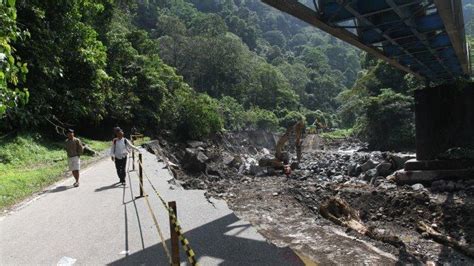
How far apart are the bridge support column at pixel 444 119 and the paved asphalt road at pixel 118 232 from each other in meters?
15.0

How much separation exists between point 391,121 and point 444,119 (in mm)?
19144

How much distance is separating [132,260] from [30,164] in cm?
1407

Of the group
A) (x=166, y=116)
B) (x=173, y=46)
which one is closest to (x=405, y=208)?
(x=166, y=116)

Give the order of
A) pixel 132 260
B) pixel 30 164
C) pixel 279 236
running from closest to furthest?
pixel 132 260 → pixel 279 236 → pixel 30 164

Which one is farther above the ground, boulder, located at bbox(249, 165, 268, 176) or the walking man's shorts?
the walking man's shorts

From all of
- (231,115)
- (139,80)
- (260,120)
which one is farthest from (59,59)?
(260,120)

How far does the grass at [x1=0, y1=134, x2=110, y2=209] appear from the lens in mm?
12289

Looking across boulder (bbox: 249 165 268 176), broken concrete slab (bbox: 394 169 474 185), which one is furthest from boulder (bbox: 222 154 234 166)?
broken concrete slab (bbox: 394 169 474 185)

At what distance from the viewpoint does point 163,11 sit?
10556 centimetres

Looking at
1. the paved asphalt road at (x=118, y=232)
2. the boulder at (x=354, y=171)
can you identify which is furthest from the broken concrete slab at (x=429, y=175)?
the paved asphalt road at (x=118, y=232)

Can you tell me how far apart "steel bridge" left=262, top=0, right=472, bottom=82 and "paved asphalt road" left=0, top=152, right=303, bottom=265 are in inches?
173

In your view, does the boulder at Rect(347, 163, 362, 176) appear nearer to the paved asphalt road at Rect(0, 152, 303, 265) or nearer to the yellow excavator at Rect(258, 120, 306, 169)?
the yellow excavator at Rect(258, 120, 306, 169)

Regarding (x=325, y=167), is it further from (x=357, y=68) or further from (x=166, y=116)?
(x=357, y=68)

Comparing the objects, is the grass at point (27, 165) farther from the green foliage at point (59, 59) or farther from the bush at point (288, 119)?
the bush at point (288, 119)
